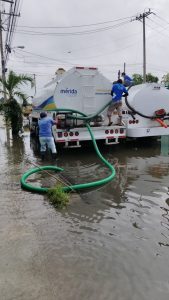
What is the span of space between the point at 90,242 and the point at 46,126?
222 inches

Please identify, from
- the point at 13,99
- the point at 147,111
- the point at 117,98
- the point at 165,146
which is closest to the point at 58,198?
the point at 117,98

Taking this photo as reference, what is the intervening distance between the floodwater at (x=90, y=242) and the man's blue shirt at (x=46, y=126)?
2083mm

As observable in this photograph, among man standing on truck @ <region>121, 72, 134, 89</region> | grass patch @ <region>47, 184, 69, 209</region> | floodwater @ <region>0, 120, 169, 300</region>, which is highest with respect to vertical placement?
man standing on truck @ <region>121, 72, 134, 89</region>

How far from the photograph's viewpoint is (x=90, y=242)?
4.23 m

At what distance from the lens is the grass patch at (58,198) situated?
5.62m

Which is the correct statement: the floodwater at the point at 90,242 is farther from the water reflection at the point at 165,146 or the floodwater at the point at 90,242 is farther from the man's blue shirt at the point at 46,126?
the water reflection at the point at 165,146

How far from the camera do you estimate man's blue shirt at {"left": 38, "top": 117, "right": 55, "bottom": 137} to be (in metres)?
9.36

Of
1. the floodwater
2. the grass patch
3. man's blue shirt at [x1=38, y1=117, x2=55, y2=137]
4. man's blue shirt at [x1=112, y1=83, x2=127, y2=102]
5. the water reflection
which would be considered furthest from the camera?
the water reflection

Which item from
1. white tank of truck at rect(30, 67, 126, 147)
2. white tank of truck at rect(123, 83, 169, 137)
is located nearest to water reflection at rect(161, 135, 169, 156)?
white tank of truck at rect(123, 83, 169, 137)

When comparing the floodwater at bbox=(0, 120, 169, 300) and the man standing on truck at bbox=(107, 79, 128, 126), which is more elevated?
the man standing on truck at bbox=(107, 79, 128, 126)

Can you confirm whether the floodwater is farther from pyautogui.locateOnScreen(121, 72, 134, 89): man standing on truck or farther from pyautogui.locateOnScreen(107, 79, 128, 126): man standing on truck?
pyautogui.locateOnScreen(121, 72, 134, 89): man standing on truck

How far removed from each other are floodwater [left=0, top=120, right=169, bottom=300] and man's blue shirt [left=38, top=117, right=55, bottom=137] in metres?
2.08

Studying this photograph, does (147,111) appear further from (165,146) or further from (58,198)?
(58,198)

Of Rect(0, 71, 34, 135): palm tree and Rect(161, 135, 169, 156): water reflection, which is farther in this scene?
Rect(0, 71, 34, 135): palm tree
